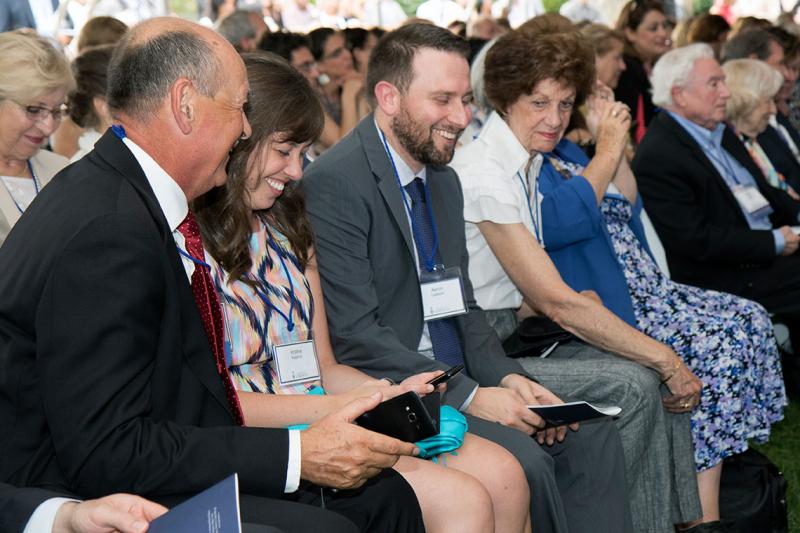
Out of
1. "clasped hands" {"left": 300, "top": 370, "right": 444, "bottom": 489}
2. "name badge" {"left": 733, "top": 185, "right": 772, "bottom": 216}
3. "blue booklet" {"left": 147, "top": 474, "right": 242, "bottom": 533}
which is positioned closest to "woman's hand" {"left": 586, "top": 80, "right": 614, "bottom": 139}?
"name badge" {"left": 733, "top": 185, "right": 772, "bottom": 216}

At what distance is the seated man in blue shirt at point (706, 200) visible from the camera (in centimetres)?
477

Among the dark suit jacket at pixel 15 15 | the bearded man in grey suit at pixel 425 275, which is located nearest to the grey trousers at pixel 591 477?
the bearded man in grey suit at pixel 425 275

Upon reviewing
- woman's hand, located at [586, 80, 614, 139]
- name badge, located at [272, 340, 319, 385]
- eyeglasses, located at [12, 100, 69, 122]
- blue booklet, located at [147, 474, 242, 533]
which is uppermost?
eyeglasses, located at [12, 100, 69, 122]

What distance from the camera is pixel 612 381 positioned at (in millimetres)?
3322

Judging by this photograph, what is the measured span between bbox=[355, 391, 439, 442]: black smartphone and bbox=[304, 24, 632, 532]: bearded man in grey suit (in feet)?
2.17

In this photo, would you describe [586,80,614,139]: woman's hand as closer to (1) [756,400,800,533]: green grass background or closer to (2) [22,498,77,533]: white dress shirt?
(1) [756,400,800,533]: green grass background

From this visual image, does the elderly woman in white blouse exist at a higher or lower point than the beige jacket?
lower

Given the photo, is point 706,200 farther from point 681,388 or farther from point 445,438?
point 445,438

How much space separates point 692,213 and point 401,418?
2904mm

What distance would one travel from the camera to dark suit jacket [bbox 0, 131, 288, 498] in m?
1.76

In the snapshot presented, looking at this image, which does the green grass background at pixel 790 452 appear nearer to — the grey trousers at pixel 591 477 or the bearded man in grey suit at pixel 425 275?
the grey trousers at pixel 591 477

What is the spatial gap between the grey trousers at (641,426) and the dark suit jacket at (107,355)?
1578mm

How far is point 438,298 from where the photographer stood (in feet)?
10.5

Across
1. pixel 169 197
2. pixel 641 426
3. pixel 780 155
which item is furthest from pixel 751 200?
pixel 169 197
